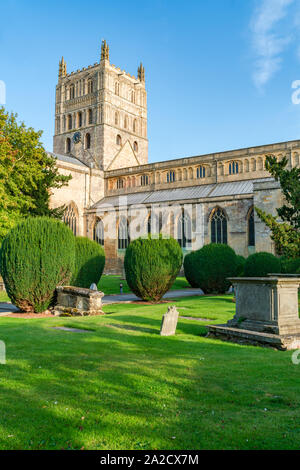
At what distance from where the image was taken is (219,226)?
1319 inches

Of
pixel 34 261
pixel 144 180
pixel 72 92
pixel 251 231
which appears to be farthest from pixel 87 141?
pixel 34 261

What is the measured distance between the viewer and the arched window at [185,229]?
3516 centimetres

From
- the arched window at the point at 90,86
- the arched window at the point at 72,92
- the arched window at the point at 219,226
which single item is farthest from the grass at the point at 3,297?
the arched window at the point at 72,92

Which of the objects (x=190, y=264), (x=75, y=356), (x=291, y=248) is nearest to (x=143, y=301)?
(x=190, y=264)

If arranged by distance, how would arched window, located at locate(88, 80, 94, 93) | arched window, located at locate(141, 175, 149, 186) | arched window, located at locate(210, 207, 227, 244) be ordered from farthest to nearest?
arched window, located at locate(88, 80, 94, 93), arched window, located at locate(141, 175, 149, 186), arched window, located at locate(210, 207, 227, 244)

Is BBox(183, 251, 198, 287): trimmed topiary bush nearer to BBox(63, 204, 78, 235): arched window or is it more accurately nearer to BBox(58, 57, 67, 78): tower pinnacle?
BBox(63, 204, 78, 235): arched window

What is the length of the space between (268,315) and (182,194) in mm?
30512

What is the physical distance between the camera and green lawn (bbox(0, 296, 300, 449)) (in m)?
3.38

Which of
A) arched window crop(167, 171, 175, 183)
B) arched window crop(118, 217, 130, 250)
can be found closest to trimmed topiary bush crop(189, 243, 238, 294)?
arched window crop(118, 217, 130, 250)

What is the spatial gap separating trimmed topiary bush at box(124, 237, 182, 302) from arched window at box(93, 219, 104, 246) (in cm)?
2390

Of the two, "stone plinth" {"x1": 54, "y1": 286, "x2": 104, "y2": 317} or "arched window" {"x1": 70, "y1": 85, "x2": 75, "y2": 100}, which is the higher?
"arched window" {"x1": 70, "y1": 85, "x2": 75, "y2": 100}

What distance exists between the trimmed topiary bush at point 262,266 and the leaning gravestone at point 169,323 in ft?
32.6

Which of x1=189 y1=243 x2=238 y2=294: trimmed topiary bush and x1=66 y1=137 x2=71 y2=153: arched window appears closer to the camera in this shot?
x1=189 y1=243 x2=238 y2=294: trimmed topiary bush

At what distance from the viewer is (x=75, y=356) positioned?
6.39 metres
